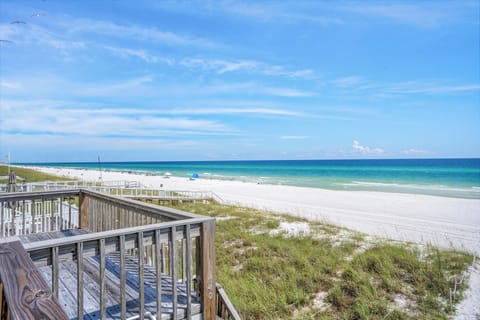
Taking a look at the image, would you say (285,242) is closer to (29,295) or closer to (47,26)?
(29,295)

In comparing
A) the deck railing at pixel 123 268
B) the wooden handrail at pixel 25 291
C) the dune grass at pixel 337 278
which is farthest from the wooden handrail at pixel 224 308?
the wooden handrail at pixel 25 291

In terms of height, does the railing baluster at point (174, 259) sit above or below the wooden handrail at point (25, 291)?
below

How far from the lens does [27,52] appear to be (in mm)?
8469

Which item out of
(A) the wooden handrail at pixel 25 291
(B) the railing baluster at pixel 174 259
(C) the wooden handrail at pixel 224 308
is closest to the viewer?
(A) the wooden handrail at pixel 25 291

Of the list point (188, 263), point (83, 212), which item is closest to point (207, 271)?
point (188, 263)

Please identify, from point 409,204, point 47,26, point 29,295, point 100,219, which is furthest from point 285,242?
point 409,204

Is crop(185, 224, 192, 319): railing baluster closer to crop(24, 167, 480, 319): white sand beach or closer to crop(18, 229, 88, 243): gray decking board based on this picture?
crop(18, 229, 88, 243): gray decking board

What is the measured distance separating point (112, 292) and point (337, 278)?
13.4 ft

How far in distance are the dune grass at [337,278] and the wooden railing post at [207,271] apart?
169 cm

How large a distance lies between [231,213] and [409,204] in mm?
12772

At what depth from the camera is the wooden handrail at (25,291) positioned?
1048 millimetres

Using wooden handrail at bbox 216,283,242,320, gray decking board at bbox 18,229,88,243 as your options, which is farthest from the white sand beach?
gray decking board at bbox 18,229,88,243

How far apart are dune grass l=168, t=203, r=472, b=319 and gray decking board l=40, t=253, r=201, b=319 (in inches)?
66.2

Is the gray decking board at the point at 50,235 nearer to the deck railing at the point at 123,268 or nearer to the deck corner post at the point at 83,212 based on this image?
the deck corner post at the point at 83,212
